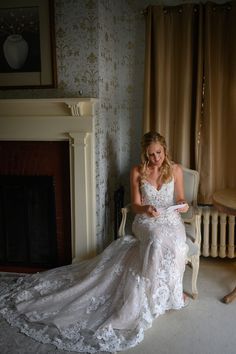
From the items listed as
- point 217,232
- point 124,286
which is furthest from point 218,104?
point 124,286

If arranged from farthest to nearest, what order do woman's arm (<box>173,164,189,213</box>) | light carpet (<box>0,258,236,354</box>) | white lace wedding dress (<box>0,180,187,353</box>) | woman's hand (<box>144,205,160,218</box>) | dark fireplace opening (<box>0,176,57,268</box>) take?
dark fireplace opening (<box>0,176,57,268</box>)
woman's arm (<box>173,164,189,213</box>)
woman's hand (<box>144,205,160,218</box>)
white lace wedding dress (<box>0,180,187,353</box>)
light carpet (<box>0,258,236,354</box>)

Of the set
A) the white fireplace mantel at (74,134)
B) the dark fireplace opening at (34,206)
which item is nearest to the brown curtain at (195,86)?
the white fireplace mantel at (74,134)

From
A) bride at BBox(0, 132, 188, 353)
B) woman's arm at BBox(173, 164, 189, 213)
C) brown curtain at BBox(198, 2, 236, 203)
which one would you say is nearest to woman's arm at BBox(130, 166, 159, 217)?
bride at BBox(0, 132, 188, 353)

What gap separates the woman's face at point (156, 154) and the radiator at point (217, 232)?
670 millimetres

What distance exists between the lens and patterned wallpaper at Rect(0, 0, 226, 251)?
2.81 metres

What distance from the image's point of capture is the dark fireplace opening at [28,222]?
3.06 m

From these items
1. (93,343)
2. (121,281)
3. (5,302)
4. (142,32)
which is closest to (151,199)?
(121,281)

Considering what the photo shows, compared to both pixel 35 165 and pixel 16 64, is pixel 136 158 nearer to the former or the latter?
pixel 35 165

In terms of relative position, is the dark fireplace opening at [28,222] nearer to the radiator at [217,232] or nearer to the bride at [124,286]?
the bride at [124,286]

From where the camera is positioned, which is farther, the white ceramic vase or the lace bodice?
the white ceramic vase

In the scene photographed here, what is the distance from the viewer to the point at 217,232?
3.22 meters

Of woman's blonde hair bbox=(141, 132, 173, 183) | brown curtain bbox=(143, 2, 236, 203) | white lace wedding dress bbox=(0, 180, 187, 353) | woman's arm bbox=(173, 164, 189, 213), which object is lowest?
white lace wedding dress bbox=(0, 180, 187, 353)

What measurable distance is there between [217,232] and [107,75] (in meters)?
1.62

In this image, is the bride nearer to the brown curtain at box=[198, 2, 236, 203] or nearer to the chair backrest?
the chair backrest
